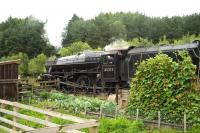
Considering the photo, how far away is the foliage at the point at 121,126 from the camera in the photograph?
13020 millimetres

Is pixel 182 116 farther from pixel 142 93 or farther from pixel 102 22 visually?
pixel 102 22

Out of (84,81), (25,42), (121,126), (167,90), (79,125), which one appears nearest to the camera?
(79,125)

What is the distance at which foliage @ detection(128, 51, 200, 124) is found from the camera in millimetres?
13766

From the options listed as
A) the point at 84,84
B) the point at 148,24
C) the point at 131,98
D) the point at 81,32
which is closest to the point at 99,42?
the point at 81,32

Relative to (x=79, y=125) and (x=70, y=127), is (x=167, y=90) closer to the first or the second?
(x=79, y=125)

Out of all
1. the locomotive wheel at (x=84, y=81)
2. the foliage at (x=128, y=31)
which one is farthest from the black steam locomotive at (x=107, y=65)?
the foliage at (x=128, y=31)

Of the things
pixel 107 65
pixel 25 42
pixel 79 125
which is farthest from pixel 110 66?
pixel 25 42

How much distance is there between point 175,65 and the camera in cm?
1444

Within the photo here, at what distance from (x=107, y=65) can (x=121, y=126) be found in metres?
12.1

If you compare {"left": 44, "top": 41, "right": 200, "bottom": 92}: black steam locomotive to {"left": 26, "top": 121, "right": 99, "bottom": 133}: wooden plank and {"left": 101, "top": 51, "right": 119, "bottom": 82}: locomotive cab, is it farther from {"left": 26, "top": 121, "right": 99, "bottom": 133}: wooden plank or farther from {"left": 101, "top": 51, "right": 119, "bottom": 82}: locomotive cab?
{"left": 26, "top": 121, "right": 99, "bottom": 133}: wooden plank

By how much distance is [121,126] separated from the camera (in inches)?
524

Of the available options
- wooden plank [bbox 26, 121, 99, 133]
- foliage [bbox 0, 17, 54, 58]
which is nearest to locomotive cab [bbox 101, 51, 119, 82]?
wooden plank [bbox 26, 121, 99, 133]

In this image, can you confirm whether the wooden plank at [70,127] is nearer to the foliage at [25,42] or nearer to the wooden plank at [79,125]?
the wooden plank at [79,125]

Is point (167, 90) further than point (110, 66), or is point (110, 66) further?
point (110, 66)
